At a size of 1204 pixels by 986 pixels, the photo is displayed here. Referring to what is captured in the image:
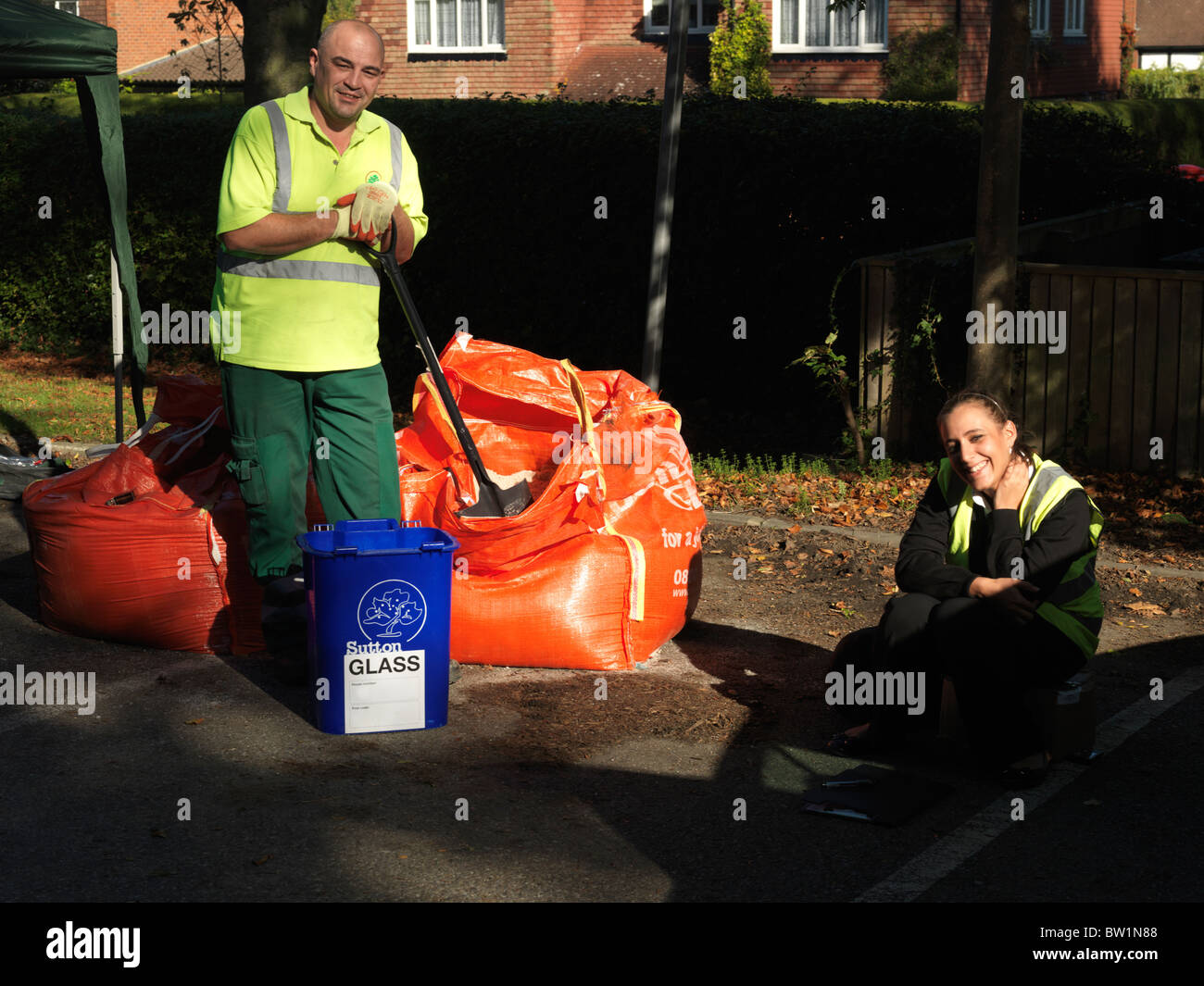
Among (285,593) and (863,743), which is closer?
(863,743)

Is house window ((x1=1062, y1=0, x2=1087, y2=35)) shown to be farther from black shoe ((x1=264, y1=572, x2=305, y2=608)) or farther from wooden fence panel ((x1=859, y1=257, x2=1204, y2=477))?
black shoe ((x1=264, y1=572, x2=305, y2=608))

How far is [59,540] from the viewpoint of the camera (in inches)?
227

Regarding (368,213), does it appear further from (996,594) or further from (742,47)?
(742,47)

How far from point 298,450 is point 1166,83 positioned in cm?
3448

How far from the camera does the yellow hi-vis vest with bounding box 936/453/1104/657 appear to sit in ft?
14.6

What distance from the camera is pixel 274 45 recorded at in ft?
36.5

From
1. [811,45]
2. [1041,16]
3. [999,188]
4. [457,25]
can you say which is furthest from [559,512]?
[1041,16]

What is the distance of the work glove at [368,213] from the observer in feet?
16.5

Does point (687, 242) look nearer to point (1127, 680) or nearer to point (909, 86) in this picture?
point (1127, 680)

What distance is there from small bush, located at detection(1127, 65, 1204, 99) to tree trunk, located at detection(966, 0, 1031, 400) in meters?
28.0

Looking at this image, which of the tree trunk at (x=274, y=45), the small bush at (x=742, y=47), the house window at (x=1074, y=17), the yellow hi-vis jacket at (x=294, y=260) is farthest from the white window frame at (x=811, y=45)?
the yellow hi-vis jacket at (x=294, y=260)

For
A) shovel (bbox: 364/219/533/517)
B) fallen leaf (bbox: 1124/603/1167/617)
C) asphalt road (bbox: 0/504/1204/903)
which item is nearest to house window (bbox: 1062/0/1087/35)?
fallen leaf (bbox: 1124/603/1167/617)
